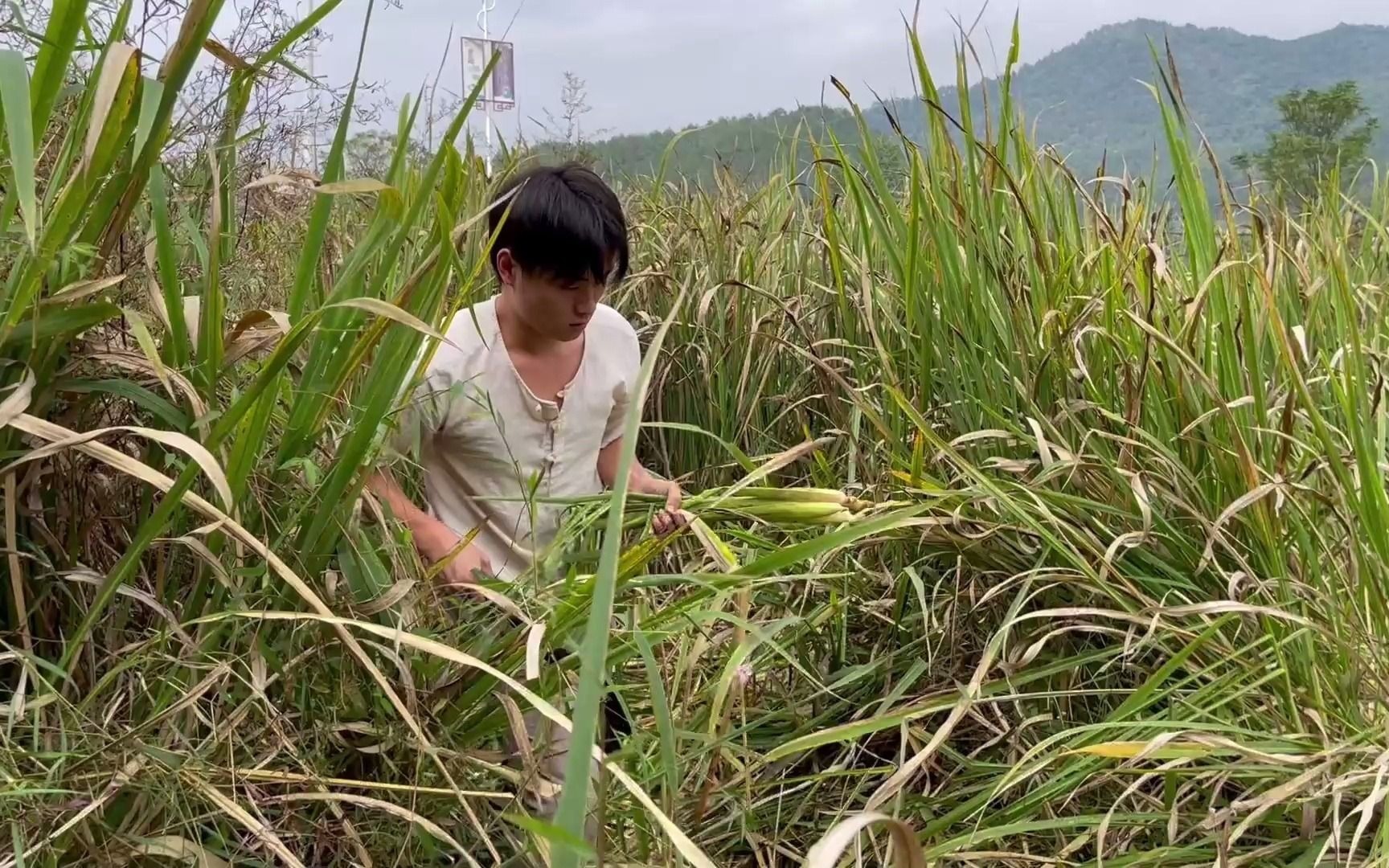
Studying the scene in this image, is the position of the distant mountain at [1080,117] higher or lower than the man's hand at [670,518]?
higher

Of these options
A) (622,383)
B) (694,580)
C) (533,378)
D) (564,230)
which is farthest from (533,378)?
(694,580)

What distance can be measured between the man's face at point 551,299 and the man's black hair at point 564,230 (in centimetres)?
1

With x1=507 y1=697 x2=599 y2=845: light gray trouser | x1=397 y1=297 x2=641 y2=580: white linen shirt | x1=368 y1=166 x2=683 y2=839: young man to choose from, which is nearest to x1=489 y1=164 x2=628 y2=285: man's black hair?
x1=368 y1=166 x2=683 y2=839: young man

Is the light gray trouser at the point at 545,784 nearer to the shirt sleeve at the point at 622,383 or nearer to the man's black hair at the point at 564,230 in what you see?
the man's black hair at the point at 564,230

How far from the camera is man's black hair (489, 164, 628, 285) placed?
128 cm

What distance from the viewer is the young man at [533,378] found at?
1.28 meters

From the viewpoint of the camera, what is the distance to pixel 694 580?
0.73m

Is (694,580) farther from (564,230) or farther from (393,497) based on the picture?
(564,230)

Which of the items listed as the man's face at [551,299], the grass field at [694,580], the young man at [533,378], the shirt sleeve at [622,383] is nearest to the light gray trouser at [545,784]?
the grass field at [694,580]

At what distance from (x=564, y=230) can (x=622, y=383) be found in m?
0.35

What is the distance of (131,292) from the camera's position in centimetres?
78

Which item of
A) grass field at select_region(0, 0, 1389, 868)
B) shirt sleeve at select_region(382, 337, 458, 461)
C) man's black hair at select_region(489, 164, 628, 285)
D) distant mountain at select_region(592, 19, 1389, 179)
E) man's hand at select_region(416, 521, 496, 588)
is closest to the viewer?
grass field at select_region(0, 0, 1389, 868)

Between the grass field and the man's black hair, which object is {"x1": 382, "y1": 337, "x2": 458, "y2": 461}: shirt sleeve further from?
the man's black hair

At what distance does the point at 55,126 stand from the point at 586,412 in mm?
787
